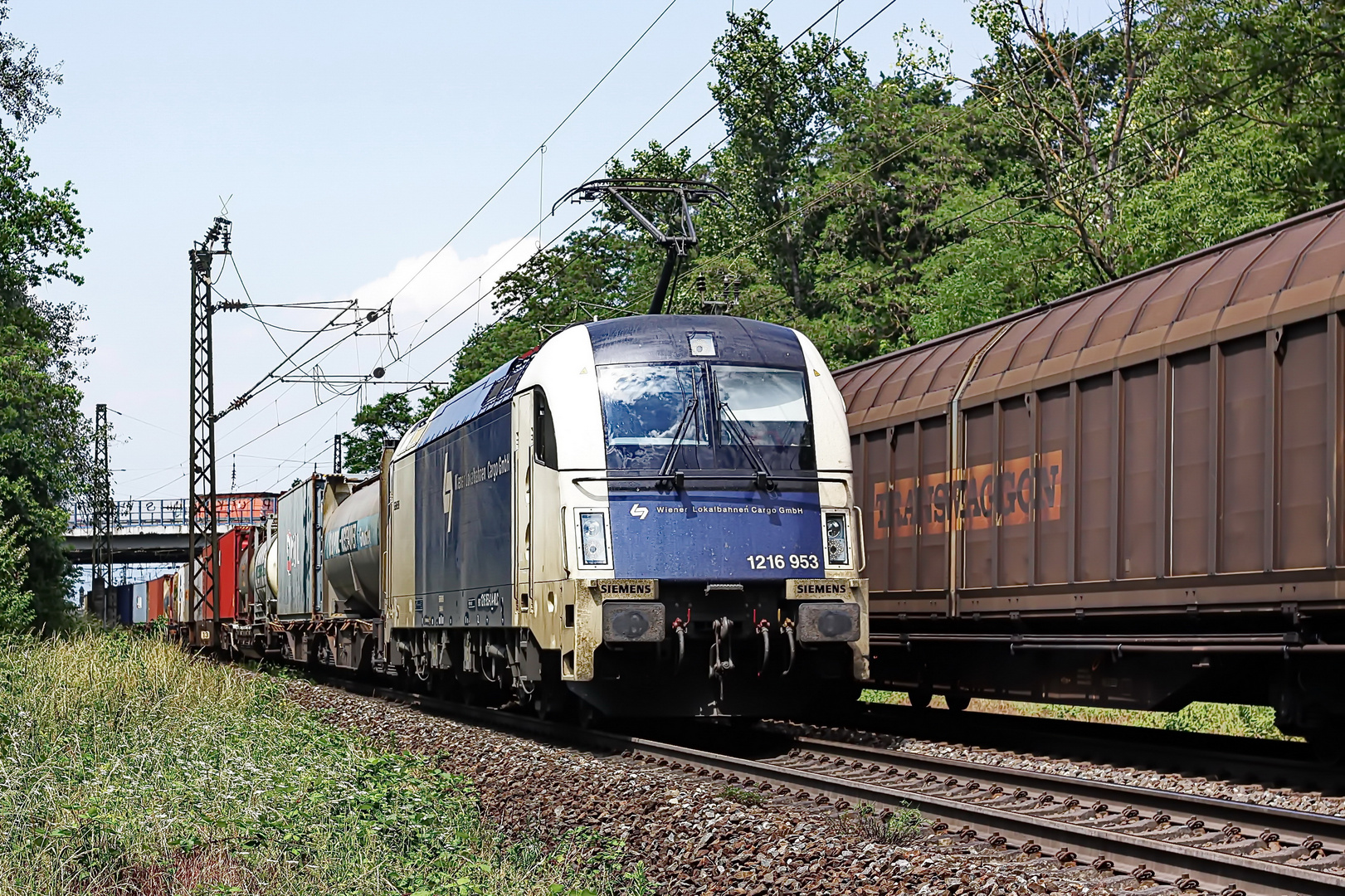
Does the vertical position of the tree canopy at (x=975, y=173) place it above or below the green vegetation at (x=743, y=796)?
above

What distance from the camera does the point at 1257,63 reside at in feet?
72.2

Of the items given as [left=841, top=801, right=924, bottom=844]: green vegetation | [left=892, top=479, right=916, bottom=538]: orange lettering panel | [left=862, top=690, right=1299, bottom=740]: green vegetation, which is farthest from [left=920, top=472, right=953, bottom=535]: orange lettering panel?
[left=841, top=801, right=924, bottom=844]: green vegetation

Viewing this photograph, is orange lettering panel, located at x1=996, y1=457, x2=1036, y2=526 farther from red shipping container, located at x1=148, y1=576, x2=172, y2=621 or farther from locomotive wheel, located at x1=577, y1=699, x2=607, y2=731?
red shipping container, located at x1=148, y1=576, x2=172, y2=621

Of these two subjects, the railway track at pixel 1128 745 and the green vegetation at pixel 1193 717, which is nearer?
the railway track at pixel 1128 745

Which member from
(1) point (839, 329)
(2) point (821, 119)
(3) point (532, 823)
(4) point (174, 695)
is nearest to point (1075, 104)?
(1) point (839, 329)

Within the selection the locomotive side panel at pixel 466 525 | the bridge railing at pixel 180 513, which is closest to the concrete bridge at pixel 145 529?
the bridge railing at pixel 180 513

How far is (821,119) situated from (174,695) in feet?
127

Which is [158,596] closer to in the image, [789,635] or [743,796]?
[789,635]

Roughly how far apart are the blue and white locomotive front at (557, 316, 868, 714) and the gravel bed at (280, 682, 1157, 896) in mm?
1143

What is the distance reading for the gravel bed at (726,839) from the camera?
23.3 feet

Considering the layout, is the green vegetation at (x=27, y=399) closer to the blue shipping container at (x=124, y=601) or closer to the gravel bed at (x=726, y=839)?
the gravel bed at (x=726, y=839)

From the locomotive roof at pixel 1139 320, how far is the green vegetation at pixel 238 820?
5.86 metres

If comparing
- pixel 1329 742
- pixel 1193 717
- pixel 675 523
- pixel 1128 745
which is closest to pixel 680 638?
pixel 675 523

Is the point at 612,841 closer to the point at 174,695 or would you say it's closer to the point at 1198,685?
the point at 1198,685
